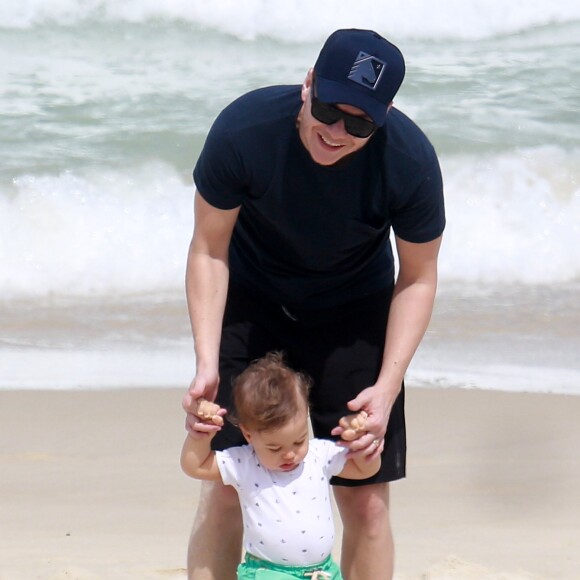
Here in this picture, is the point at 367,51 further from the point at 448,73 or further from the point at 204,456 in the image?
the point at 448,73

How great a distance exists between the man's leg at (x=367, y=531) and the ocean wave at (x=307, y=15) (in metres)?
8.91

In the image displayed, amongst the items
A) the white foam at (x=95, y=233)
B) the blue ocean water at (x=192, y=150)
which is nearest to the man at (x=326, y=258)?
the blue ocean water at (x=192, y=150)

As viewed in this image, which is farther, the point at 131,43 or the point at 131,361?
the point at 131,43

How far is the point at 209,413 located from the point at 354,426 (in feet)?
1.12

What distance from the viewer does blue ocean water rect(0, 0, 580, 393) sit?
6.04 m

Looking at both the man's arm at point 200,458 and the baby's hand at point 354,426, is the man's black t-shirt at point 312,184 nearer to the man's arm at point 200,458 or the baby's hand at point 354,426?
the baby's hand at point 354,426

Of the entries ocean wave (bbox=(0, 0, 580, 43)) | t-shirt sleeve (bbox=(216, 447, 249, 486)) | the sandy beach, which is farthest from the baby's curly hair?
ocean wave (bbox=(0, 0, 580, 43))

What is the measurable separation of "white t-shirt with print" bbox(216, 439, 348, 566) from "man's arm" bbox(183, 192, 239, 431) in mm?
200

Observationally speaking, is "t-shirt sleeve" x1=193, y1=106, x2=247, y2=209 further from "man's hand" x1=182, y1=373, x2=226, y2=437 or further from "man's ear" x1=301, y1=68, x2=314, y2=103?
"man's hand" x1=182, y1=373, x2=226, y2=437

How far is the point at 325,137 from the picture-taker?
2570mm

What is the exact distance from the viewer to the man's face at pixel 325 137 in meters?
2.54

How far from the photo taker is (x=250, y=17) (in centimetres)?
1166

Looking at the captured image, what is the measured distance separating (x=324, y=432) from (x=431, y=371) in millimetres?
2504

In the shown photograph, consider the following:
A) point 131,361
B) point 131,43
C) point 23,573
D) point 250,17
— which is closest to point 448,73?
point 250,17
